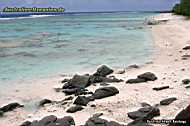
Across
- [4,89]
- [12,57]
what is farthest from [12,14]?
[4,89]

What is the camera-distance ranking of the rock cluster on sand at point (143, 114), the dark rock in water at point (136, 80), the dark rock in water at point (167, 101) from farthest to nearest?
1. the dark rock in water at point (136, 80)
2. the dark rock in water at point (167, 101)
3. the rock cluster on sand at point (143, 114)

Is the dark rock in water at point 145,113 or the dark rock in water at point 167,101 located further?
the dark rock in water at point 167,101

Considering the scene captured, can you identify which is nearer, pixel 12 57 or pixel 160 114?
pixel 160 114

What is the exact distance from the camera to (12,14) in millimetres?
170875

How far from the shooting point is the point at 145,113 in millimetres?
8391

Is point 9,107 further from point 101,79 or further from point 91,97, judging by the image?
point 101,79

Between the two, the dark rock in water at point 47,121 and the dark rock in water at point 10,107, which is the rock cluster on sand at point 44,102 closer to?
the dark rock in water at point 10,107

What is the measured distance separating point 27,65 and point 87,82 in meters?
7.37

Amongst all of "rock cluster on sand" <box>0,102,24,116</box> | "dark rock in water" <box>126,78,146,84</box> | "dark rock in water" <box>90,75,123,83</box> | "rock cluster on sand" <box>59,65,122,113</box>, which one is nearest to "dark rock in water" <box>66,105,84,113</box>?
"rock cluster on sand" <box>59,65,122,113</box>

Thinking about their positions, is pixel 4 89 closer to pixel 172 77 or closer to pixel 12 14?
pixel 172 77

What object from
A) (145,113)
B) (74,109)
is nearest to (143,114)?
(145,113)

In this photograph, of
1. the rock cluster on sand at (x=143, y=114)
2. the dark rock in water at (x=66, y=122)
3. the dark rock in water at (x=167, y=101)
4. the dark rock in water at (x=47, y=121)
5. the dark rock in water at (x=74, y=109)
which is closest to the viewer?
the rock cluster on sand at (x=143, y=114)

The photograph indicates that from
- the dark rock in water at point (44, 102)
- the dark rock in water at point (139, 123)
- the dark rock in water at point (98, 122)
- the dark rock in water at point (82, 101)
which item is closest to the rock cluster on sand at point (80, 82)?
the dark rock in water at point (44, 102)

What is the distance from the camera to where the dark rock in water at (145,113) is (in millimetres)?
8216
